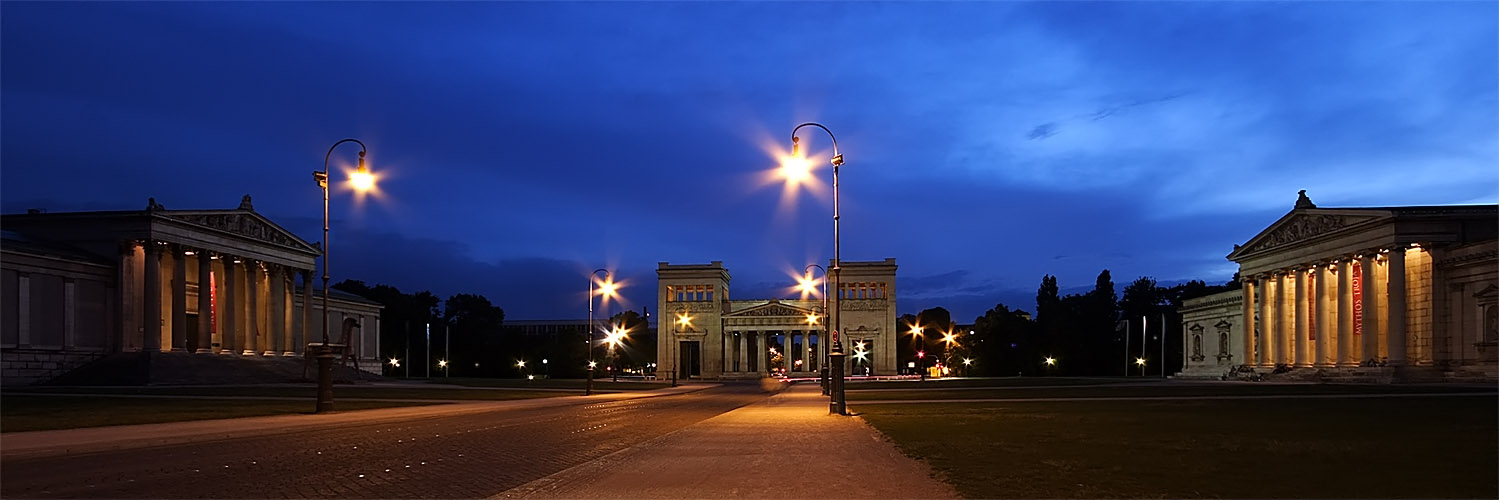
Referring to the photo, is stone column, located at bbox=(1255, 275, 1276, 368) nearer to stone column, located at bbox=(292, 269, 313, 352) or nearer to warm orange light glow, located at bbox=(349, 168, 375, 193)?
warm orange light glow, located at bbox=(349, 168, 375, 193)

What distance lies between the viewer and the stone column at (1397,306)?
6800 cm

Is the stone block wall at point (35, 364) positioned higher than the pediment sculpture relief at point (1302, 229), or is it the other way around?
the pediment sculpture relief at point (1302, 229)

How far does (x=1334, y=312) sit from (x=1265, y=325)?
32.5 feet

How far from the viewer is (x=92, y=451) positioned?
20.4m

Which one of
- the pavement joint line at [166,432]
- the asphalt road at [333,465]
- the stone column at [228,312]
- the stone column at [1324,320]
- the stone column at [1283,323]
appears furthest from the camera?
the stone column at [228,312]

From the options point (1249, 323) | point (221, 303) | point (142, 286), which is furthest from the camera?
point (1249, 323)

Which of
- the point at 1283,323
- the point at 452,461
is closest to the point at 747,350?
the point at 1283,323

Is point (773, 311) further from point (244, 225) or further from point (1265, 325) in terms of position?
point (244, 225)

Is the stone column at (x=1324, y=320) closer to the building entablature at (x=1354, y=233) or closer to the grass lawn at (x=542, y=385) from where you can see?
the building entablature at (x=1354, y=233)

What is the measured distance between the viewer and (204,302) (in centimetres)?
8350

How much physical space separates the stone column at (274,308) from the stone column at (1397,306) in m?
91.5

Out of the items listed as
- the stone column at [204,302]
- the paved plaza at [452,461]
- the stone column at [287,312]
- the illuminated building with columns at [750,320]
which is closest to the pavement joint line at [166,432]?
the paved plaza at [452,461]

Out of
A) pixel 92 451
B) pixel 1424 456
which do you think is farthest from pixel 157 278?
pixel 1424 456

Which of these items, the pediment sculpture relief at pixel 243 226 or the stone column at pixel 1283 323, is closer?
the pediment sculpture relief at pixel 243 226
